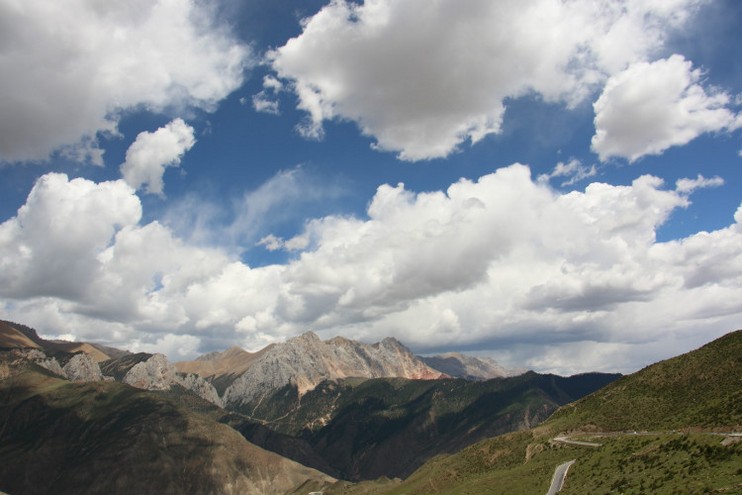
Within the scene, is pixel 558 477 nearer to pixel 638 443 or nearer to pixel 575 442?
pixel 638 443

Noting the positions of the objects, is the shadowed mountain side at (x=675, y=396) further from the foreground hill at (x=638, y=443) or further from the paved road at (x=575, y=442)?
the paved road at (x=575, y=442)

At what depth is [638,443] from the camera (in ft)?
321

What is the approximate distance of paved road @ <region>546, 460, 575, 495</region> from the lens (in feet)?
314

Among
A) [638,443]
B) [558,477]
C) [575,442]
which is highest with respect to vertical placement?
[638,443]

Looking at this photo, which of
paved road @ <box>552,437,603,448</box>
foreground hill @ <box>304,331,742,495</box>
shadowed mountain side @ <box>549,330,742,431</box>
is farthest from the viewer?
paved road @ <box>552,437,603,448</box>

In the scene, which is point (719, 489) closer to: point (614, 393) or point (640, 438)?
point (640, 438)

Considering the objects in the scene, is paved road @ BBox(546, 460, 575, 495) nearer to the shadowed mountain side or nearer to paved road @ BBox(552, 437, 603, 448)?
paved road @ BBox(552, 437, 603, 448)

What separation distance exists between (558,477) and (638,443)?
15889 millimetres

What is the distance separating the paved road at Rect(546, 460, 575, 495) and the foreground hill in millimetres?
1508

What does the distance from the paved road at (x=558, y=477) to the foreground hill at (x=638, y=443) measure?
1.51 meters

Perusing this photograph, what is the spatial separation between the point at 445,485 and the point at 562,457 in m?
47.8

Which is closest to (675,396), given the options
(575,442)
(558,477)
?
(575,442)

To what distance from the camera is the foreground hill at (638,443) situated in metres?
72.9

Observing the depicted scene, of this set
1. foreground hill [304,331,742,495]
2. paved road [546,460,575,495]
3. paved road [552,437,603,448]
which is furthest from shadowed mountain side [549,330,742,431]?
paved road [546,460,575,495]
